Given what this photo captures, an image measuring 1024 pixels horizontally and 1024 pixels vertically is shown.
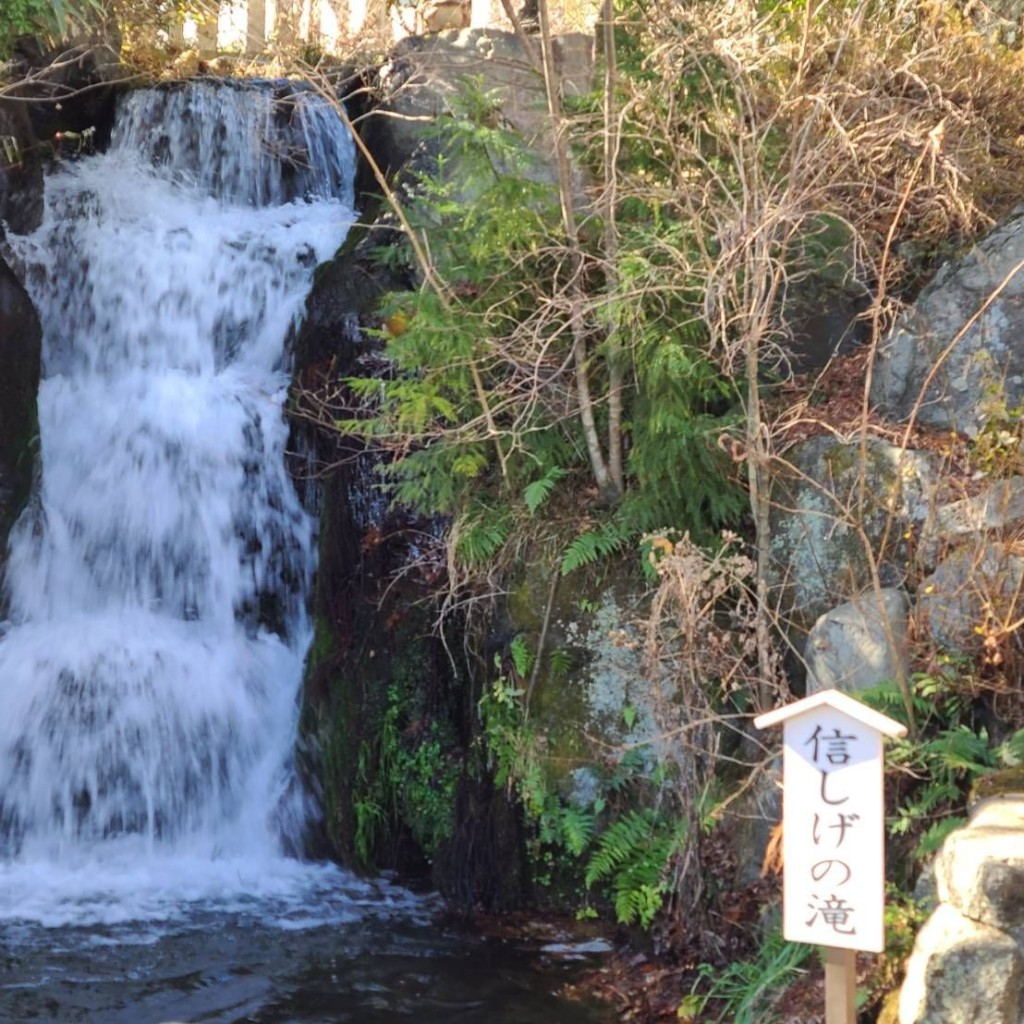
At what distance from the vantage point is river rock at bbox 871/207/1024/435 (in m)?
6.48

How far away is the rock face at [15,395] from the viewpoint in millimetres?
8594

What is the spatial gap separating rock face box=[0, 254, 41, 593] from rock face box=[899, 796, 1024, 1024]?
6.86 m

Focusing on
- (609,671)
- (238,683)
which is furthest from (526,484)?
(238,683)

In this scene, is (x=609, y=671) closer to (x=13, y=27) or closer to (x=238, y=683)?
(x=238, y=683)

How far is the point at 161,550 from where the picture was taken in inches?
336

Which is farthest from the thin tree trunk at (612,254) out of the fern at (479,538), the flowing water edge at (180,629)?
the flowing water edge at (180,629)

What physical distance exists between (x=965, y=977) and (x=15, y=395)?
753 centimetres

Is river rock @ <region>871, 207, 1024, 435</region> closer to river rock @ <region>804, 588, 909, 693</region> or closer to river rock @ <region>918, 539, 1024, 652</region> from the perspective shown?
river rock @ <region>918, 539, 1024, 652</region>

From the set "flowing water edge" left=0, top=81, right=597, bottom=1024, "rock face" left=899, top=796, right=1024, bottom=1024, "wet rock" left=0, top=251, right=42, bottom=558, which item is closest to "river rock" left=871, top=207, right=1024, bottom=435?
"rock face" left=899, top=796, right=1024, bottom=1024

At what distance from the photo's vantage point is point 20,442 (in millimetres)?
8727

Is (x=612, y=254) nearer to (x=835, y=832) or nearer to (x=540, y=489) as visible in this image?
(x=540, y=489)

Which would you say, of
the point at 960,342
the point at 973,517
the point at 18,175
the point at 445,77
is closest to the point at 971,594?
the point at 973,517

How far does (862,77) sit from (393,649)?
4.37 meters

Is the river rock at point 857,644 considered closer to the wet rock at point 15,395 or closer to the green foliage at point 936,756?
the green foliage at point 936,756
